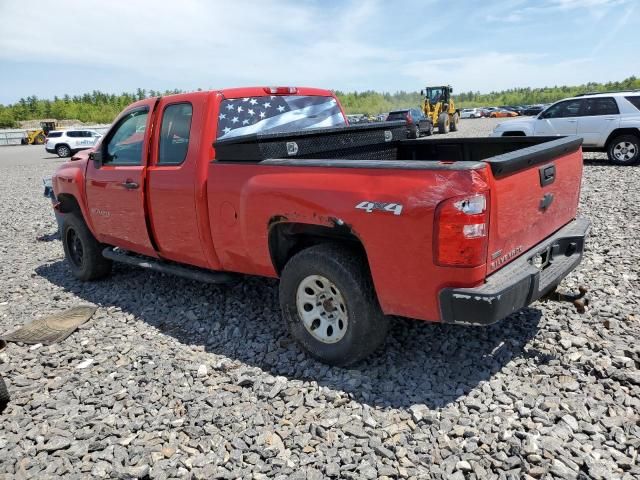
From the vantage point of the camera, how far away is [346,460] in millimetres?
2709

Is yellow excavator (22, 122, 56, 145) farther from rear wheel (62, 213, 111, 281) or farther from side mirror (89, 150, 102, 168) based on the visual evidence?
side mirror (89, 150, 102, 168)

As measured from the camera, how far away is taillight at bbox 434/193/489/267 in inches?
107

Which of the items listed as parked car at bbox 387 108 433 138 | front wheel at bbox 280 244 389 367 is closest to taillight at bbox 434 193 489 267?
front wheel at bbox 280 244 389 367

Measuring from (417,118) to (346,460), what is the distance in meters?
23.2

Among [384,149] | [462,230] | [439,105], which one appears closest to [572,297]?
[462,230]

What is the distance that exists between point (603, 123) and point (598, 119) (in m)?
0.16

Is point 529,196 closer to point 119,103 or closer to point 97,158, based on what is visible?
point 97,158

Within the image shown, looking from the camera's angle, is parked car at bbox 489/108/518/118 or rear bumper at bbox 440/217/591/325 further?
parked car at bbox 489/108/518/118

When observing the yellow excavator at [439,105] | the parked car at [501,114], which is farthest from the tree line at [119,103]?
the yellow excavator at [439,105]

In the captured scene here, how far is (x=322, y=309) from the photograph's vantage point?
3.62 metres

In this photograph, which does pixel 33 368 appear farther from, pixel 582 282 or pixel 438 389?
pixel 582 282

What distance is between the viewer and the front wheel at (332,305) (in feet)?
10.8

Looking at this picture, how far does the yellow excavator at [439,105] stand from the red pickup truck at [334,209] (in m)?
23.9

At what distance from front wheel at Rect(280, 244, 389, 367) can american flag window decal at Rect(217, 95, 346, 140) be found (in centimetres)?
145
